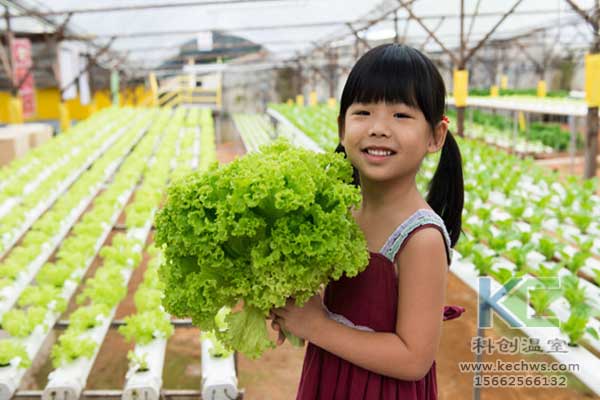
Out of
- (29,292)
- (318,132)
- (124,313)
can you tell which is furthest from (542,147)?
(29,292)

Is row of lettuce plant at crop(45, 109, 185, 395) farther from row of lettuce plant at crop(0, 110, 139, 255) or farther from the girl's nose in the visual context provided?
the girl's nose

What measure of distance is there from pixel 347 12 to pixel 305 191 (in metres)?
15.8

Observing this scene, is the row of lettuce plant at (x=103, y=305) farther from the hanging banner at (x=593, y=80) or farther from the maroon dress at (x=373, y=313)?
the hanging banner at (x=593, y=80)

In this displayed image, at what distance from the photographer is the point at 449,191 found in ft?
5.10

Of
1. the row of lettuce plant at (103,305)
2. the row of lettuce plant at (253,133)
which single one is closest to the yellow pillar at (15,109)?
the row of lettuce plant at (253,133)

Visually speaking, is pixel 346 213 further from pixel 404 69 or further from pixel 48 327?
pixel 48 327

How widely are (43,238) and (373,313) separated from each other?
15.8 ft

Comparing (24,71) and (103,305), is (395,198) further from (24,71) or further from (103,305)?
(24,71)

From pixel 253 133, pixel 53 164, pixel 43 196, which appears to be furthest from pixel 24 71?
pixel 43 196

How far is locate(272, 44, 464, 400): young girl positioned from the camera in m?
1.25

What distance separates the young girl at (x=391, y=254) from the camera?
4.11 feet

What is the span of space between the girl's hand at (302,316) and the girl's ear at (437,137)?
0.45 meters

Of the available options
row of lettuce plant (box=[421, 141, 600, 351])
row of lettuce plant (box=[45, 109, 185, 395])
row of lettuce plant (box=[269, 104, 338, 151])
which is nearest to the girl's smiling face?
row of lettuce plant (box=[421, 141, 600, 351])

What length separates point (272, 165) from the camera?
128 centimetres
